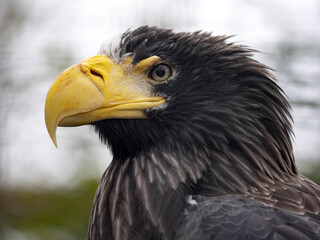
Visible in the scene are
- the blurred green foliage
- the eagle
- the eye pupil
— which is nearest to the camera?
the eagle

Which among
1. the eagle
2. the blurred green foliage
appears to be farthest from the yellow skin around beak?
the blurred green foliage

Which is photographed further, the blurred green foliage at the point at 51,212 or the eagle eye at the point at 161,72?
the blurred green foliage at the point at 51,212

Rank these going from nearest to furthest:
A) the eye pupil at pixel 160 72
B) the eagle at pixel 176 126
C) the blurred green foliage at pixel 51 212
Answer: the eagle at pixel 176 126 < the eye pupil at pixel 160 72 < the blurred green foliage at pixel 51 212

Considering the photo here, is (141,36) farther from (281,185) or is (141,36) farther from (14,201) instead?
(14,201)

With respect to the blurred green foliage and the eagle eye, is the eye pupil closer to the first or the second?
the eagle eye

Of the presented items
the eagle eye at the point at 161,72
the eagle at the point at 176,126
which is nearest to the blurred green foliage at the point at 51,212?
the eagle at the point at 176,126

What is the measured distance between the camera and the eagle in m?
2.02

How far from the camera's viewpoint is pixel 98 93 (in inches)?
83.7

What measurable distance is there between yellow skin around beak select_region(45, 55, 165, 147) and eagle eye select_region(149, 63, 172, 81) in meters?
0.03

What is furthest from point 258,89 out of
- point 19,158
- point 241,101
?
point 19,158

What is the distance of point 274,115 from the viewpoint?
2.19m

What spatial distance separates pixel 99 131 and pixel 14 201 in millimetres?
3020

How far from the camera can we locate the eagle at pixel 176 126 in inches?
79.5

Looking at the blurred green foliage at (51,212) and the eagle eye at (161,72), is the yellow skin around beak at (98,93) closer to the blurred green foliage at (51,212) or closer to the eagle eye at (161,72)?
the eagle eye at (161,72)
